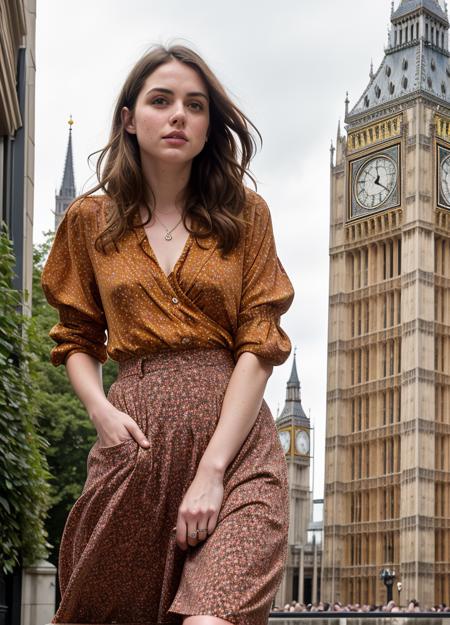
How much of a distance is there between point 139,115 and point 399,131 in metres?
57.6

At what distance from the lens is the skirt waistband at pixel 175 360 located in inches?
92.2

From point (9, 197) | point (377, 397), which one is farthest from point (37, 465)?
point (377, 397)

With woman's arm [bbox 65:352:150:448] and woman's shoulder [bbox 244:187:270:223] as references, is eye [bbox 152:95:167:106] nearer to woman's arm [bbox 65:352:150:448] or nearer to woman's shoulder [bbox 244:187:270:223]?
woman's shoulder [bbox 244:187:270:223]

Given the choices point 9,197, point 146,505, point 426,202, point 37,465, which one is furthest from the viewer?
point 426,202

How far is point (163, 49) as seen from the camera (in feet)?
8.00

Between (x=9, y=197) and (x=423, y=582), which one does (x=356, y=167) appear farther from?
(x=9, y=197)

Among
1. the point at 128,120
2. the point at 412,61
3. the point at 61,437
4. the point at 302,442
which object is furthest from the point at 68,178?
the point at 128,120

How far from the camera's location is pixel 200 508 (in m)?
2.13

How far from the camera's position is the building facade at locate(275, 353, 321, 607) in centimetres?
7481

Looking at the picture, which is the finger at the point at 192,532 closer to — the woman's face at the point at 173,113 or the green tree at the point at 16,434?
the woman's face at the point at 173,113

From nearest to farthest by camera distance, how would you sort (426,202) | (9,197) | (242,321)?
(242,321) → (9,197) → (426,202)

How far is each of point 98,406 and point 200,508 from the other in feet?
0.97

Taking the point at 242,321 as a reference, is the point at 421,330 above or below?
above

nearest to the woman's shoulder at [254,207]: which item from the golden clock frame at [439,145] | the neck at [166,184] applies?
the neck at [166,184]
